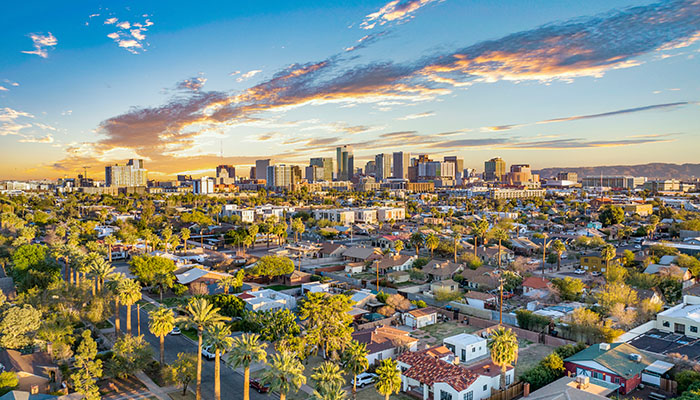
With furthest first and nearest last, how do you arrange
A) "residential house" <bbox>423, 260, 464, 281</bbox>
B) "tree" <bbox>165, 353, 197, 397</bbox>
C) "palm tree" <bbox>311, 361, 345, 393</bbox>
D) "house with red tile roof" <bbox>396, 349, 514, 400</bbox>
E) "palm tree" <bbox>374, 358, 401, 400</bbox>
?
1. "residential house" <bbox>423, 260, 464, 281</bbox>
2. "tree" <bbox>165, 353, 197, 397</bbox>
3. "house with red tile roof" <bbox>396, 349, 514, 400</bbox>
4. "palm tree" <bbox>374, 358, 401, 400</bbox>
5. "palm tree" <bbox>311, 361, 345, 393</bbox>

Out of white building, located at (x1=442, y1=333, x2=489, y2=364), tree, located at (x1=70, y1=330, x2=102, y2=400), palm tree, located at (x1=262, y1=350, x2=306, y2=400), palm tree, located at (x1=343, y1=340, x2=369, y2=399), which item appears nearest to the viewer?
palm tree, located at (x1=262, y1=350, x2=306, y2=400)

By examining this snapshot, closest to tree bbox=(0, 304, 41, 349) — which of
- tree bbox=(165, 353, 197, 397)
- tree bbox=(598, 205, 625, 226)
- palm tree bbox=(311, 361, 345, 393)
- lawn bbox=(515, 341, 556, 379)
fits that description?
tree bbox=(165, 353, 197, 397)

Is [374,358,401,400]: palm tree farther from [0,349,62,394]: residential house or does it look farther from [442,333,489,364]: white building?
[0,349,62,394]: residential house

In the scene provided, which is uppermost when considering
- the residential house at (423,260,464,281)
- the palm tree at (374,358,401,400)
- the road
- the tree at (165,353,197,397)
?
the palm tree at (374,358,401,400)

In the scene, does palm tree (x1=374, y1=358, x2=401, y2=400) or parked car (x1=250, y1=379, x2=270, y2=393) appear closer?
palm tree (x1=374, y1=358, x2=401, y2=400)

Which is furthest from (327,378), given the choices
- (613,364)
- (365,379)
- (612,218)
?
(612,218)

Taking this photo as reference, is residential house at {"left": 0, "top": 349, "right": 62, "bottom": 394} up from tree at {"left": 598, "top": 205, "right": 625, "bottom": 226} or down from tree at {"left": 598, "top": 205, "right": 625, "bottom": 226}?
down

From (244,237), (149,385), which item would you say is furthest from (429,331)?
(244,237)
